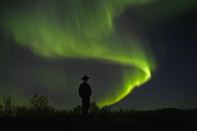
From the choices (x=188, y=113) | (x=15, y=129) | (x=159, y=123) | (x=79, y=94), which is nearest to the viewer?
(x=15, y=129)

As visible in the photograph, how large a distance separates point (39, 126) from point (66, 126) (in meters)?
1.32

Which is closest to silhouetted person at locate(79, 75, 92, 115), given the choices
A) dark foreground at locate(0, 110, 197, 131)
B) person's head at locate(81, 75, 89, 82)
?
person's head at locate(81, 75, 89, 82)

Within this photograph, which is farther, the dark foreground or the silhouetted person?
the silhouetted person

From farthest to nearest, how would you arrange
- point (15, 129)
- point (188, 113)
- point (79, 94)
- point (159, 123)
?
point (79, 94), point (188, 113), point (159, 123), point (15, 129)

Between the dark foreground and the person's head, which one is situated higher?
the person's head

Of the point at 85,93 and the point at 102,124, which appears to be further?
the point at 85,93

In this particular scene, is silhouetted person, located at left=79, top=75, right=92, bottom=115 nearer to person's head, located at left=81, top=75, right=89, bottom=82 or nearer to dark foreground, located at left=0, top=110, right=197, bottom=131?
person's head, located at left=81, top=75, right=89, bottom=82

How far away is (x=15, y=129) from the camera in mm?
16672

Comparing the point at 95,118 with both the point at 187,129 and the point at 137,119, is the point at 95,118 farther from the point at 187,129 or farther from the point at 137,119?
the point at 187,129

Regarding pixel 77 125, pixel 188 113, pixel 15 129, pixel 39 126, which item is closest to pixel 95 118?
pixel 77 125

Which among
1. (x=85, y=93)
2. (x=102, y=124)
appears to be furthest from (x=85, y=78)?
(x=102, y=124)

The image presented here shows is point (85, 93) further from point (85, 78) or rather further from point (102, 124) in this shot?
point (102, 124)

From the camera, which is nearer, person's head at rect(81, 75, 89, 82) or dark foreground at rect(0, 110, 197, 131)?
dark foreground at rect(0, 110, 197, 131)

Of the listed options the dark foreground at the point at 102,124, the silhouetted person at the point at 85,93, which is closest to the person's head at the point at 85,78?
the silhouetted person at the point at 85,93
